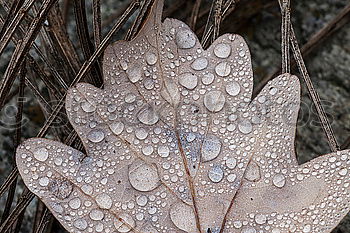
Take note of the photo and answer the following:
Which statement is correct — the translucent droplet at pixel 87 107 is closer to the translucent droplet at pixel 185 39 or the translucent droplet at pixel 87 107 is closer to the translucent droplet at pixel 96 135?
the translucent droplet at pixel 96 135

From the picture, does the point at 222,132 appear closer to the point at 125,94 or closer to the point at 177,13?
the point at 125,94

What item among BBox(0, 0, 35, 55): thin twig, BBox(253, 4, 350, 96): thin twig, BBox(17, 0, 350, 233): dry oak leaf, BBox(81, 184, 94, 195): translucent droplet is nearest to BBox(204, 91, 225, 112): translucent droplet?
BBox(17, 0, 350, 233): dry oak leaf

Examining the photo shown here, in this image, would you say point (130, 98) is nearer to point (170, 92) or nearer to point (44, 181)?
point (170, 92)

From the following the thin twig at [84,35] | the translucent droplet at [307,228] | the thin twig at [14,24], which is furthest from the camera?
the thin twig at [84,35]

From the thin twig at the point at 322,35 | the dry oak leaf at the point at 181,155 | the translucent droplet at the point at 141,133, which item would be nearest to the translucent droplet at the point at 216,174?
the dry oak leaf at the point at 181,155

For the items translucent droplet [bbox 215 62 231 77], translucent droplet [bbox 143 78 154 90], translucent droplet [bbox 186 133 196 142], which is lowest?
translucent droplet [bbox 186 133 196 142]

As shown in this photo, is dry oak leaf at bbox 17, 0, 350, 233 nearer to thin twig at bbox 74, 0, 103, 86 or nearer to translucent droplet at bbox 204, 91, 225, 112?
translucent droplet at bbox 204, 91, 225, 112

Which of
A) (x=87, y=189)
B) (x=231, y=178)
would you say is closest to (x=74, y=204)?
→ (x=87, y=189)

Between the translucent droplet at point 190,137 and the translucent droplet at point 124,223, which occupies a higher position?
the translucent droplet at point 190,137
